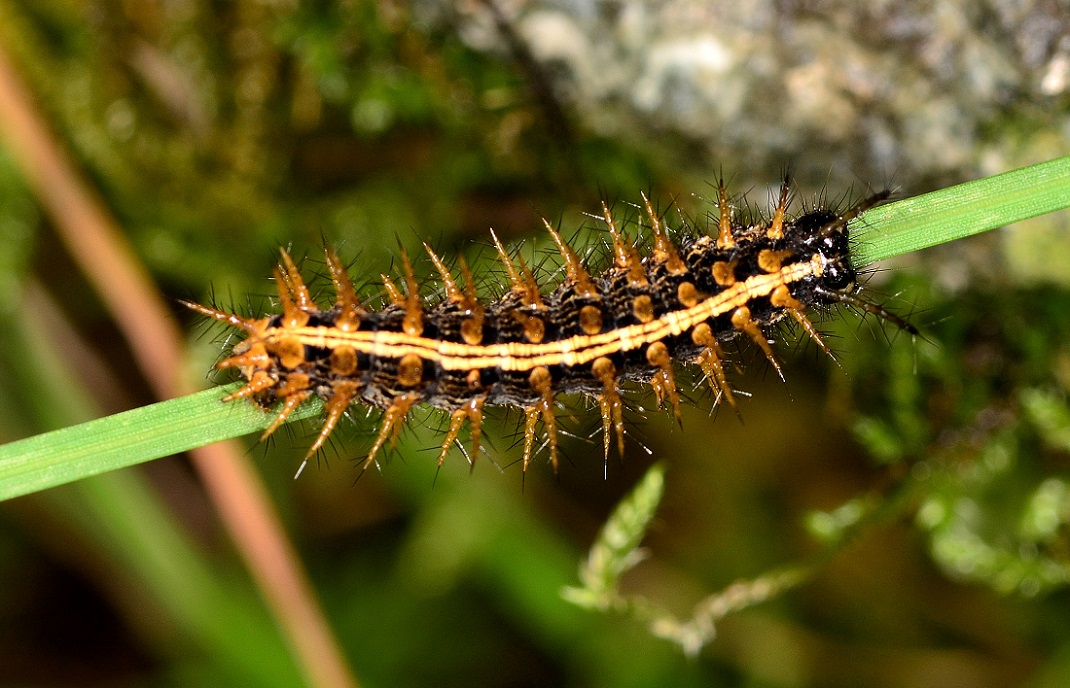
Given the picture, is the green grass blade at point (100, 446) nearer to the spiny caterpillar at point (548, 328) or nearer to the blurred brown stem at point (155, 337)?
the spiny caterpillar at point (548, 328)

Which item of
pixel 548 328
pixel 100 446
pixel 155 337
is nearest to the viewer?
pixel 100 446

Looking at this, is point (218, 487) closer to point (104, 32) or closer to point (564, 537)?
point (564, 537)

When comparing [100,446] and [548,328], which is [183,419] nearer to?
[100,446]

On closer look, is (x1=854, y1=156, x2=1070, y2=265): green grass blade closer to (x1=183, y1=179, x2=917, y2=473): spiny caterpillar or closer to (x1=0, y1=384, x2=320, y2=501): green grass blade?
(x1=183, y1=179, x2=917, y2=473): spiny caterpillar

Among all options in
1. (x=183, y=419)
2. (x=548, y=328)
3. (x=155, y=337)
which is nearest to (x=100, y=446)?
(x=183, y=419)

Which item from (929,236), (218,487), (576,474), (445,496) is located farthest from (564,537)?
(929,236)

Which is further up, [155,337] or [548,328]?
[155,337]

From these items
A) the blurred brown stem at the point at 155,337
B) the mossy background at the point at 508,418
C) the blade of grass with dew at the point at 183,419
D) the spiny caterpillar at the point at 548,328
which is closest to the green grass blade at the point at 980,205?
the blade of grass with dew at the point at 183,419
